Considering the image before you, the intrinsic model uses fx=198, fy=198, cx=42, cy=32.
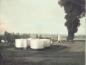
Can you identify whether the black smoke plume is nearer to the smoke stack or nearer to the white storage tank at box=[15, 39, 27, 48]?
the white storage tank at box=[15, 39, 27, 48]

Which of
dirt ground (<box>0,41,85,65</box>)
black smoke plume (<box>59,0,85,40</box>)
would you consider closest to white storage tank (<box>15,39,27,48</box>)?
dirt ground (<box>0,41,85,65</box>)

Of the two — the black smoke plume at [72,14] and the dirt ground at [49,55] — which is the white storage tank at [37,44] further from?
the black smoke plume at [72,14]

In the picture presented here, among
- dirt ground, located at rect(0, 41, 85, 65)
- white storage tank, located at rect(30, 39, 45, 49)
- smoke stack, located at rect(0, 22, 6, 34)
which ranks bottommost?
dirt ground, located at rect(0, 41, 85, 65)

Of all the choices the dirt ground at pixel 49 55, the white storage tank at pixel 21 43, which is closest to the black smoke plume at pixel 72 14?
the dirt ground at pixel 49 55

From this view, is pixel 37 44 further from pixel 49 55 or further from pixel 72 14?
pixel 72 14

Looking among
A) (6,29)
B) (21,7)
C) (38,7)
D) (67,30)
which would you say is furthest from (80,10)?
(6,29)

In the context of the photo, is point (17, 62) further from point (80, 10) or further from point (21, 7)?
point (80, 10)
